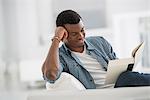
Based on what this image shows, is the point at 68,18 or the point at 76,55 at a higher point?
the point at 68,18

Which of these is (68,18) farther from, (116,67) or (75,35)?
(116,67)

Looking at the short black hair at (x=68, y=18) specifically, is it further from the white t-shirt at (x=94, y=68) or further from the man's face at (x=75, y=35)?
the white t-shirt at (x=94, y=68)

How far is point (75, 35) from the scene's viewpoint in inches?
48.8

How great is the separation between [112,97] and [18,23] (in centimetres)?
129

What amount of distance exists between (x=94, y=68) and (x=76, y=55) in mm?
102

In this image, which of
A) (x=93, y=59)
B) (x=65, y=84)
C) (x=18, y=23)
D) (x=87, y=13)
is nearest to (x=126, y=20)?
(x=87, y=13)

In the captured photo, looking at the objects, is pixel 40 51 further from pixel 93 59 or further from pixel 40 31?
pixel 93 59

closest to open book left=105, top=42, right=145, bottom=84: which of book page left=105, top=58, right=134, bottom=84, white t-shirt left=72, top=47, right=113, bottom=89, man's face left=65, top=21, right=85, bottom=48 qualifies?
book page left=105, top=58, right=134, bottom=84

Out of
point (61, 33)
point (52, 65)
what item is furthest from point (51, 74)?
point (61, 33)

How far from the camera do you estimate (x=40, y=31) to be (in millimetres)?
2146

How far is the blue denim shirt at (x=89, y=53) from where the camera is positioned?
1210 millimetres
